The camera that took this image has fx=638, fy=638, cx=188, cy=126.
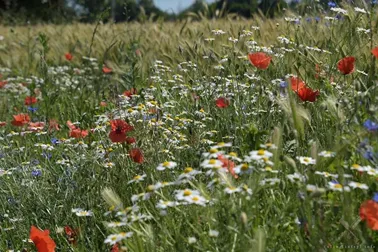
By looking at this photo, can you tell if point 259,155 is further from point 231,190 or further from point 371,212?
point 371,212

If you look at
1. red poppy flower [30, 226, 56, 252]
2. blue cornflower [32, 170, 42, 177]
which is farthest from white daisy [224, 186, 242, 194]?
blue cornflower [32, 170, 42, 177]

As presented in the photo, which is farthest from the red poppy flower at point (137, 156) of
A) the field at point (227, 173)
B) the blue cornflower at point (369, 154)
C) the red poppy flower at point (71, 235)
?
the blue cornflower at point (369, 154)

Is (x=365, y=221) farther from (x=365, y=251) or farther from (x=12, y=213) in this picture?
(x=12, y=213)

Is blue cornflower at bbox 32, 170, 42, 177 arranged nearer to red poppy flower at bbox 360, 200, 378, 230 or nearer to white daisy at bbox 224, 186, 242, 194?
white daisy at bbox 224, 186, 242, 194

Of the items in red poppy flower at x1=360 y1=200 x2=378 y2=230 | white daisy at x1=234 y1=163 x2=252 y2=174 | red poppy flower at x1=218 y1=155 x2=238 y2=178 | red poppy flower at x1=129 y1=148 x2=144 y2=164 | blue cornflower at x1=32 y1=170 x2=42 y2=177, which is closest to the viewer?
red poppy flower at x1=360 y1=200 x2=378 y2=230

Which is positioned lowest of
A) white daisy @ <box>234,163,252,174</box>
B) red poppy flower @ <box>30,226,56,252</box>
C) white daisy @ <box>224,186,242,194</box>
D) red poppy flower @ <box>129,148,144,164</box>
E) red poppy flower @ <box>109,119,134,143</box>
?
red poppy flower @ <box>30,226,56,252</box>

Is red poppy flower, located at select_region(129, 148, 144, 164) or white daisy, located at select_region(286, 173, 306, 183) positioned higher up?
white daisy, located at select_region(286, 173, 306, 183)

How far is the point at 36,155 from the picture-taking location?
10.5ft

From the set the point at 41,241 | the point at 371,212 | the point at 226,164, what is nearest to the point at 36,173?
the point at 41,241

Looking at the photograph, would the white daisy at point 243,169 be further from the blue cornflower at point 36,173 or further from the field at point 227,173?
the blue cornflower at point 36,173

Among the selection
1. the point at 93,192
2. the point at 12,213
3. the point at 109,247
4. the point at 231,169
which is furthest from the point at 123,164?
the point at 231,169

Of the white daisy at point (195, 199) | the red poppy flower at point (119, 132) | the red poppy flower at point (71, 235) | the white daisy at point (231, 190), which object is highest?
the white daisy at point (231, 190)

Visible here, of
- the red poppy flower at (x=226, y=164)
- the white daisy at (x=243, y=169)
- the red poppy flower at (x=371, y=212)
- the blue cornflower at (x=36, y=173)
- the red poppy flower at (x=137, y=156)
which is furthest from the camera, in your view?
the blue cornflower at (x=36, y=173)

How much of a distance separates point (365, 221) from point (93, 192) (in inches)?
47.6
